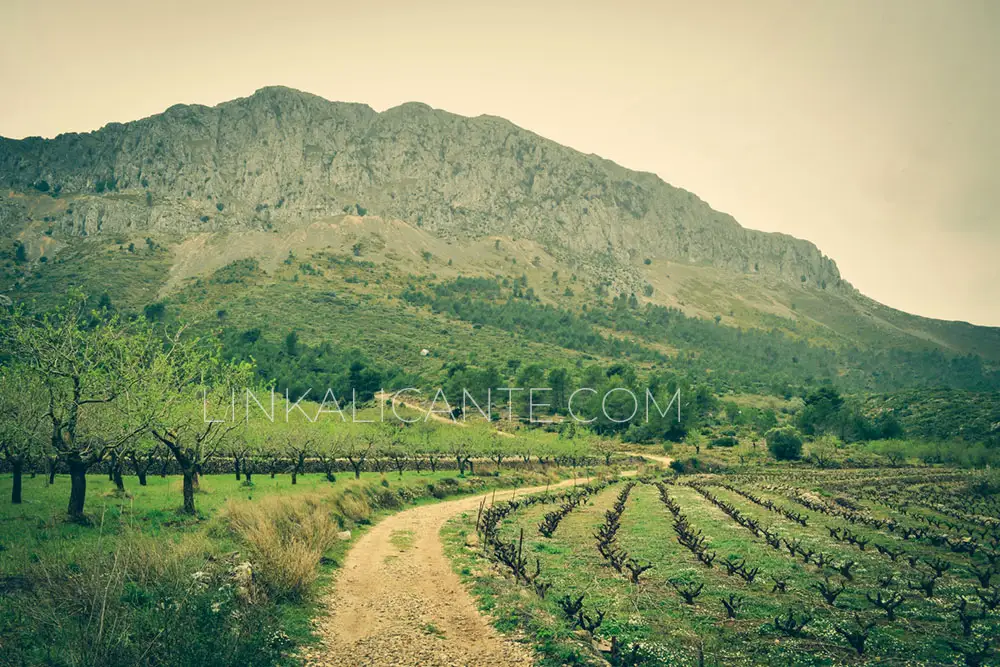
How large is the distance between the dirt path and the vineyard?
3.10 feet

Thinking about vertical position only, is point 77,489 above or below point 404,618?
above

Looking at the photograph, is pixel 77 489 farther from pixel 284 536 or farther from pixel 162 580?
pixel 162 580

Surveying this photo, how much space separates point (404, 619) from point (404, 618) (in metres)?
0.10

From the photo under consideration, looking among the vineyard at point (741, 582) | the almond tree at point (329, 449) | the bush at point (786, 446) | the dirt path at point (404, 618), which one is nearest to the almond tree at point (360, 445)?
the almond tree at point (329, 449)

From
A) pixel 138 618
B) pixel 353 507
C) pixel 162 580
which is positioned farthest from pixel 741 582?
pixel 353 507

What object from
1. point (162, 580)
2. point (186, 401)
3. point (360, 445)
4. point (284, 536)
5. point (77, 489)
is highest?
point (186, 401)

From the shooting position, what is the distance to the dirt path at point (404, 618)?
42.1 ft

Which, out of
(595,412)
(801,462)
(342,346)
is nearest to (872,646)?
(801,462)

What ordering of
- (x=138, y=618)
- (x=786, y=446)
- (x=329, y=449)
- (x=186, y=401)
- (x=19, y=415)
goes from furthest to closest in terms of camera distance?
(x=786, y=446)
(x=329, y=449)
(x=186, y=401)
(x=19, y=415)
(x=138, y=618)

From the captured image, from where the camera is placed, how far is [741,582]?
19.6 meters

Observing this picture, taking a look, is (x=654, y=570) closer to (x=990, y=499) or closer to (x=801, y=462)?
(x=990, y=499)

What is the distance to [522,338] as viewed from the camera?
178m

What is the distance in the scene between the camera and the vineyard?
13.3 m

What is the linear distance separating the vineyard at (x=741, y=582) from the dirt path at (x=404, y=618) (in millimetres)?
946
